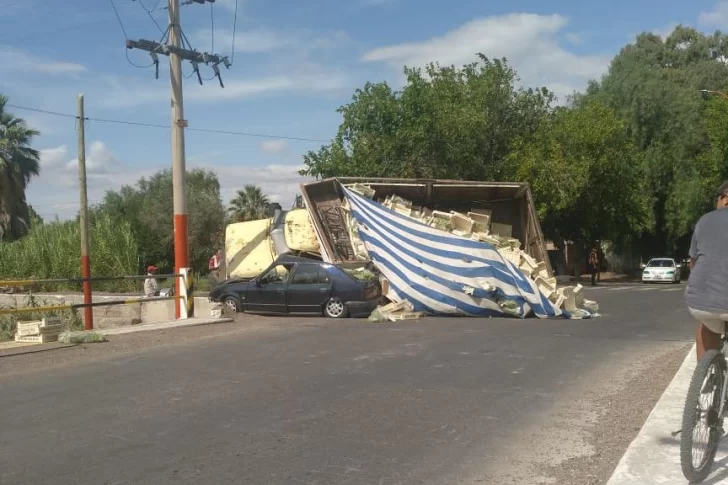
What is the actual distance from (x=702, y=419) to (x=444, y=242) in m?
12.6

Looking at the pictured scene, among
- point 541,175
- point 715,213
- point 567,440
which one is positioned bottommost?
point 567,440

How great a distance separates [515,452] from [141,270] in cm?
3065

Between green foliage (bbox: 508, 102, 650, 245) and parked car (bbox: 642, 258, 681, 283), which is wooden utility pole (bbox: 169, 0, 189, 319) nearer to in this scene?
green foliage (bbox: 508, 102, 650, 245)

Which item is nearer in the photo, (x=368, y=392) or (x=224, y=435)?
(x=224, y=435)

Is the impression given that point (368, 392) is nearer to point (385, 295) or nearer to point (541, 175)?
point (385, 295)

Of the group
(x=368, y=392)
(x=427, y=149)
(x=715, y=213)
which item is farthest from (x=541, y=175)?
(x=715, y=213)

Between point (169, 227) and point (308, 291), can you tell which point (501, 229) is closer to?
point (308, 291)

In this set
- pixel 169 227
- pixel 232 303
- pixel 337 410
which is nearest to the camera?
pixel 337 410

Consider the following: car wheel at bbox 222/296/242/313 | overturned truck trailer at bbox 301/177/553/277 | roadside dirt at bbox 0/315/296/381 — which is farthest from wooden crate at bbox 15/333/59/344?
overturned truck trailer at bbox 301/177/553/277

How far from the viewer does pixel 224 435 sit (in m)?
6.32

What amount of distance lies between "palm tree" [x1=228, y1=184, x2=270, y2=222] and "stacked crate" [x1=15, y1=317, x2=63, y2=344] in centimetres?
3983

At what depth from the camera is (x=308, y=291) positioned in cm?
1736

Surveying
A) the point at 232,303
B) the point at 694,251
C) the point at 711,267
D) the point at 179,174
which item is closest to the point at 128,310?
the point at 232,303

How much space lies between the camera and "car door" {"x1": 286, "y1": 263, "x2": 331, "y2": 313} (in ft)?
56.6
